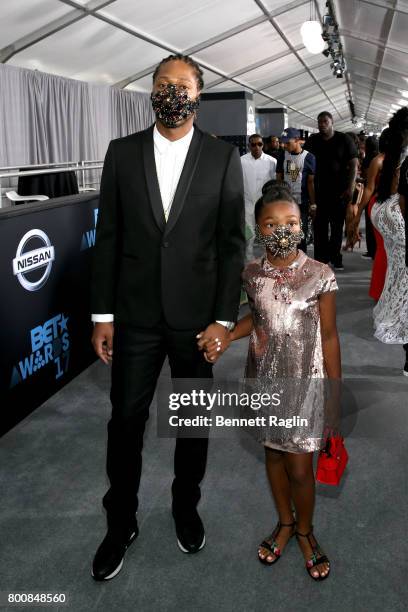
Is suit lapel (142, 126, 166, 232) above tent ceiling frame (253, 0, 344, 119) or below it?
below

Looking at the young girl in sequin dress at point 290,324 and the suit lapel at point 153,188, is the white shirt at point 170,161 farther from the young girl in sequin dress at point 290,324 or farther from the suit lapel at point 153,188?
the young girl in sequin dress at point 290,324

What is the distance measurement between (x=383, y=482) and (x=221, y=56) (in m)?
11.7

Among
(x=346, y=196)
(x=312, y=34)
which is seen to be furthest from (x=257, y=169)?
(x=312, y=34)

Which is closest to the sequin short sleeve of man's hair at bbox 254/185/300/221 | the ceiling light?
man's hair at bbox 254/185/300/221

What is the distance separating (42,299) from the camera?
3355mm

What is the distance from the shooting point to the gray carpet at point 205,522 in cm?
193

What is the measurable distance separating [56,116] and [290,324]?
9.64 meters

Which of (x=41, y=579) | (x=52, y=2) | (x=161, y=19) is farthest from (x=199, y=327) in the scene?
(x=161, y=19)

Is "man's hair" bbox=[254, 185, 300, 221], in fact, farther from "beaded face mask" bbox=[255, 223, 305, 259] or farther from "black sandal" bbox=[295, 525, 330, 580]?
"black sandal" bbox=[295, 525, 330, 580]

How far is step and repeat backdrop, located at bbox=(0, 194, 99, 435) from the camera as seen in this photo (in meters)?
3.04

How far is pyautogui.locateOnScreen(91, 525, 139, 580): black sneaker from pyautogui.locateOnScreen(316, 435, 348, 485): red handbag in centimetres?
70

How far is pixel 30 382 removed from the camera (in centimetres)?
327

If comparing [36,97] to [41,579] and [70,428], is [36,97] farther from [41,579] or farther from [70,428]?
[41,579]

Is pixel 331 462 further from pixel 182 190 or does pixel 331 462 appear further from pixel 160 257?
pixel 182 190
